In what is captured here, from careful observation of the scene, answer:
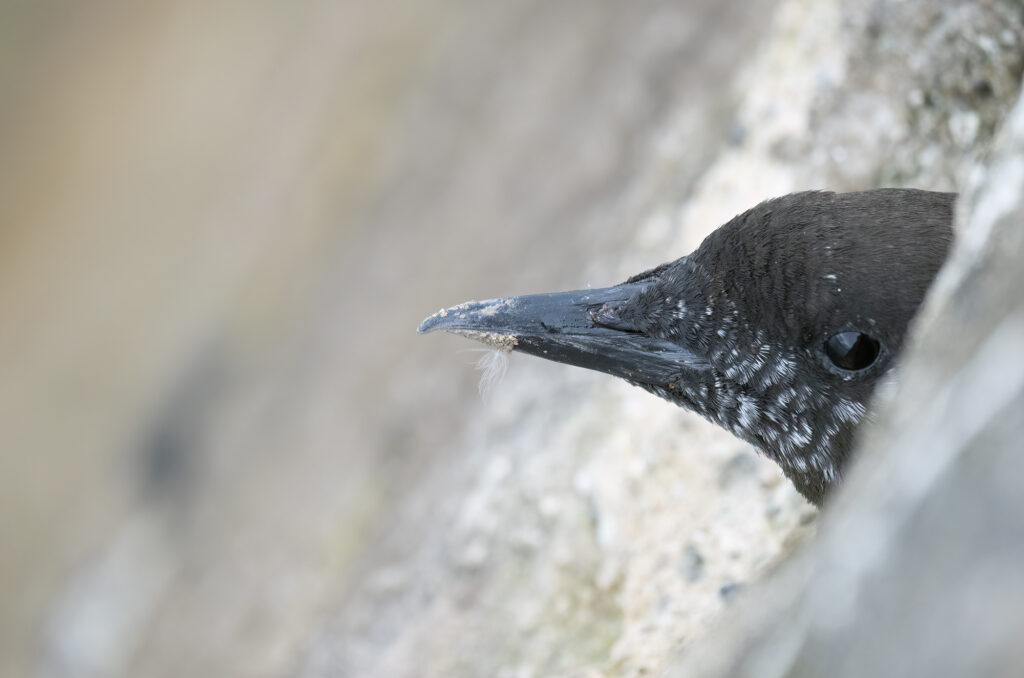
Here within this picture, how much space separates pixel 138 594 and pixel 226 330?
8.62 feet

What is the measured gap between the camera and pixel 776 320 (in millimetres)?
3537

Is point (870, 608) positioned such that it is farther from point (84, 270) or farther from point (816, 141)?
point (84, 270)

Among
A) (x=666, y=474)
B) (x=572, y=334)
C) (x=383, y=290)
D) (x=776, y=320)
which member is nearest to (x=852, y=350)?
(x=776, y=320)

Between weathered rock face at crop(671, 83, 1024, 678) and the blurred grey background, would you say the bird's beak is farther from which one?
weathered rock face at crop(671, 83, 1024, 678)

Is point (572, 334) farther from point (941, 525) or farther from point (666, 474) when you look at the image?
point (941, 525)

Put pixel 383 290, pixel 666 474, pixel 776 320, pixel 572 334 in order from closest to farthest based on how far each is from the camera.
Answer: pixel 776 320, pixel 572 334, pixel 666 474, pixel 383 290

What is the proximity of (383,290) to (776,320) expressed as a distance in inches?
243

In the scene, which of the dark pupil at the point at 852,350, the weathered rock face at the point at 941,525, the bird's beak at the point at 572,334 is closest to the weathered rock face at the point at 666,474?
the bird's beak at the point at 572,334

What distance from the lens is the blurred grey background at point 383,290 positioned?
17.0 ft

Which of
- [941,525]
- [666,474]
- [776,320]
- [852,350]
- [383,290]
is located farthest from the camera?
[383,290]

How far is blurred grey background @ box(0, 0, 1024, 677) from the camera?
519cm

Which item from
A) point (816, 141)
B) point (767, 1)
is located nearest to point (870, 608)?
point (816, 141)

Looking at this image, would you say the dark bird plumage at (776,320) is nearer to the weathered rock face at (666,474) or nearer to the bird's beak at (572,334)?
the bird's beak at (572,334)

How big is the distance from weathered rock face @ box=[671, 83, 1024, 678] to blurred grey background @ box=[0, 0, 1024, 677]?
196cm
